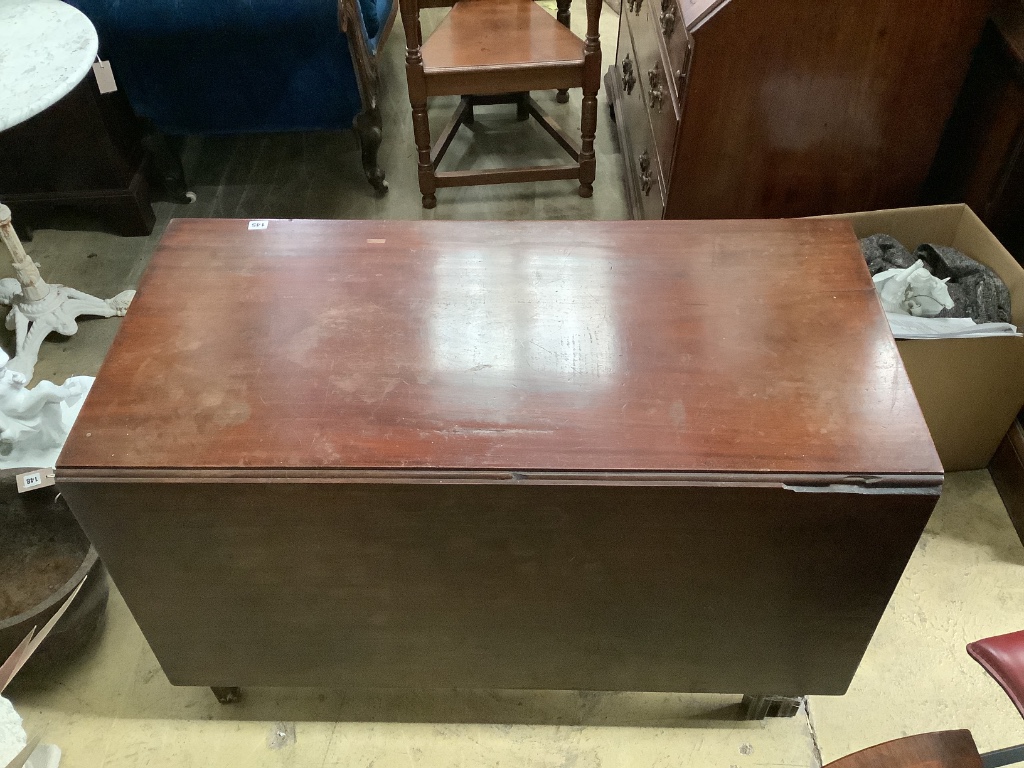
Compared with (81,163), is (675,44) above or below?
above

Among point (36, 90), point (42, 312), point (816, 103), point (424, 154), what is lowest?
point (42, 312)

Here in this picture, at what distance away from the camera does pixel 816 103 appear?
1.52 metres

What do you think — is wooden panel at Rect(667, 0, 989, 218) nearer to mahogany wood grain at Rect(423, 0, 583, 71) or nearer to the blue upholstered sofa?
mahogany wood grain at Rect(423, 0, 583, 71)

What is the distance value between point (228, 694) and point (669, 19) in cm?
154

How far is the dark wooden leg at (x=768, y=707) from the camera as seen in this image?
128 centimetres

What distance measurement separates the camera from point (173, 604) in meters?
1.10

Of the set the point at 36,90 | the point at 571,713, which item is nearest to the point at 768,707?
the point at 571,713

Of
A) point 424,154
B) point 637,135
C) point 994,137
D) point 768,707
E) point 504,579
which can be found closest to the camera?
point 504,579

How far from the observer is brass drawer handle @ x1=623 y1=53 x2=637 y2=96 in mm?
2248

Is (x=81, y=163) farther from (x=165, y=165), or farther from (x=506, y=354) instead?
(x=506, y=354)

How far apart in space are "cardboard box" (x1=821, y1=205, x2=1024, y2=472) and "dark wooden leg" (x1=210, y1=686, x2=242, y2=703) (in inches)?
51.3

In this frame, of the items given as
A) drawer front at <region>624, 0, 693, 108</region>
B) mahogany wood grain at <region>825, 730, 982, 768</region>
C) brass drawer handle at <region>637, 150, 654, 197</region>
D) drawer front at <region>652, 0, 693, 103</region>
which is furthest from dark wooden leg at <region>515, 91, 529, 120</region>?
mahogany wood grain at <region>825, 730, 982, 768</region>

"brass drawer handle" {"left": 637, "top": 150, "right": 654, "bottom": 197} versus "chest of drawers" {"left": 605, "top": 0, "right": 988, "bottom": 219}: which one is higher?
"chest of drawers" {"left": 605, "top": 0, "right": 988, "bottom": 219}

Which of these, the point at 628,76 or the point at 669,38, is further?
the point at 628,76
